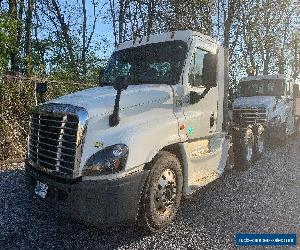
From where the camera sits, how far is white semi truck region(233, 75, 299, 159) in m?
11.0

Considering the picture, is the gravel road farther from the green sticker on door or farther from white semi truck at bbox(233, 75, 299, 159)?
white semi truck at bbox(233, 75, 299, 159)

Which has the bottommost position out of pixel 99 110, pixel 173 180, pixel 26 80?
pixel 173 180

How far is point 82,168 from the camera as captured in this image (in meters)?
3.87

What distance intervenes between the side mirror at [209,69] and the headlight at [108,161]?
2037 millimetres

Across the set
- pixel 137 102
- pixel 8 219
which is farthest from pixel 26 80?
pixel 137 102

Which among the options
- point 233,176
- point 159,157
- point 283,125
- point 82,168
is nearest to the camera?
point 82,168

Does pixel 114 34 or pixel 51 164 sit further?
pixel 114 34

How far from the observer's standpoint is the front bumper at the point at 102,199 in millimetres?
3752

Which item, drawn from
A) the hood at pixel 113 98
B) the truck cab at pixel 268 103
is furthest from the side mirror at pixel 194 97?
the truck cab at pixel 268 103

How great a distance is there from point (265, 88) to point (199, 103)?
26.7 ft

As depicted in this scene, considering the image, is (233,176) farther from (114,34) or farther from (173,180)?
(114,34)

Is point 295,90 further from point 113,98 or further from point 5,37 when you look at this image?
point 113,98

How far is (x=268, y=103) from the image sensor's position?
11375mm

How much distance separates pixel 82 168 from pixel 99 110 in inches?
30.3
